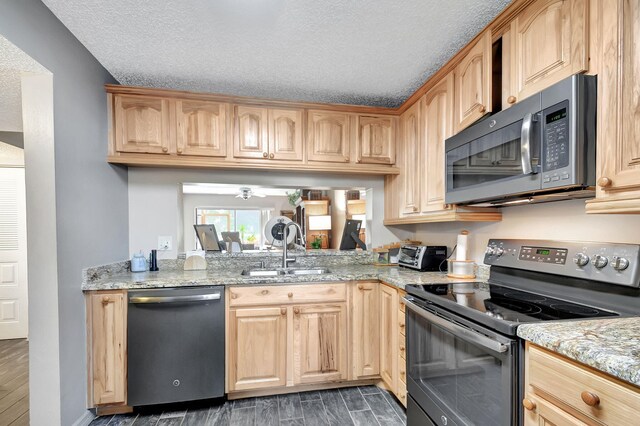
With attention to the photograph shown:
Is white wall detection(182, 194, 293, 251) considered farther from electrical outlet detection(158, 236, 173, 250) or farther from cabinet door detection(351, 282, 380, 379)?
cabinet door detection(351, 282, 380, 379)

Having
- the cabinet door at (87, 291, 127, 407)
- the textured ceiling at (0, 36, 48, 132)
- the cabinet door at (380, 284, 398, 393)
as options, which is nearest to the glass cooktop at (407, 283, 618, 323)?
the cabinet door at (380, 284, 398, 393)

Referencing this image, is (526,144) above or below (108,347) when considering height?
above

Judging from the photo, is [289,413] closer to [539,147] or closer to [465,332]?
[465,332]

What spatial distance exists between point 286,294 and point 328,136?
4.32 feet

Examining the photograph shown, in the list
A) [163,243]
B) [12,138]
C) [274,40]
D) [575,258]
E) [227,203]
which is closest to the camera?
[575,258]

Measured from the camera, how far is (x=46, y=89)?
1626 millimetres

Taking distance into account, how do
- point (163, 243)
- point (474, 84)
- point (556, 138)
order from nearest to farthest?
point (556, 138) < point (474, 84) < point (163, 243)

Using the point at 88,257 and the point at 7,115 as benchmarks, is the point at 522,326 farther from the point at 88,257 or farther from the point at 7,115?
the point at 7,115

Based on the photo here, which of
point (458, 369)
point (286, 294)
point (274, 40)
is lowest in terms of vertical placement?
point (458, 369)

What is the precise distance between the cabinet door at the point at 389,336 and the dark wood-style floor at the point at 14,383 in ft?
7.58

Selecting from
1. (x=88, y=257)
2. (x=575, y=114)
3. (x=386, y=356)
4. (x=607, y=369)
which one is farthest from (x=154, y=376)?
(x=575, y=114)

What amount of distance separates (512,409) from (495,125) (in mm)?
1189

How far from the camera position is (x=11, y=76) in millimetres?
1691

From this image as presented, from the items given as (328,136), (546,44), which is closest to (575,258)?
(546,44)
